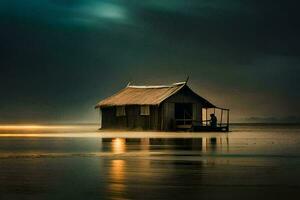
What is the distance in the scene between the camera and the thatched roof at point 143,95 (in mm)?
61031

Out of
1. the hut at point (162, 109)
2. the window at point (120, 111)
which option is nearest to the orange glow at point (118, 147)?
the hut at point (162, 109)

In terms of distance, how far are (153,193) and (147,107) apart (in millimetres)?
48767

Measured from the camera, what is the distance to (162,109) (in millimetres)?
60625

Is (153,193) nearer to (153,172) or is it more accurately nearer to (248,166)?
(153,172)

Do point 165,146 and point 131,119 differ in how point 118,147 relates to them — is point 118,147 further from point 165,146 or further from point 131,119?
point 131,119

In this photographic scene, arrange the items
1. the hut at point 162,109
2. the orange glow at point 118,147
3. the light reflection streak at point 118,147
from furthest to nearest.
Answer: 1. the hut at point 162,109
2. the light reflection streak at point 118,147
3. the orange glow at point 118,147

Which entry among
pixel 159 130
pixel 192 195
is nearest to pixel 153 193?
pixel 192 195

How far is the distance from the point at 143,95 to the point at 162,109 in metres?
5.11

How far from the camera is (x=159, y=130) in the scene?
6109cm

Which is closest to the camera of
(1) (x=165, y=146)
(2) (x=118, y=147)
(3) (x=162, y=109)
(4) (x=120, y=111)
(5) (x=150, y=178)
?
(5) (x=150, y=178)

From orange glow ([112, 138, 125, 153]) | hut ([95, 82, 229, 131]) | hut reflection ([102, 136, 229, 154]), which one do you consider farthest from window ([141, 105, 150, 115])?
orange glow ([112, 138, 125, 153])

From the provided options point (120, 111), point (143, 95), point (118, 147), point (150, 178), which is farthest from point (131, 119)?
point (150, 178)

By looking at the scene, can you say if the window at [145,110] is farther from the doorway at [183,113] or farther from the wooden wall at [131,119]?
the doorway at [183,113]

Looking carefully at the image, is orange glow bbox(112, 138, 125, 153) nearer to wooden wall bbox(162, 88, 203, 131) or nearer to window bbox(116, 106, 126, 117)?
wooden wall bbox(162, 88, 203, 131)
